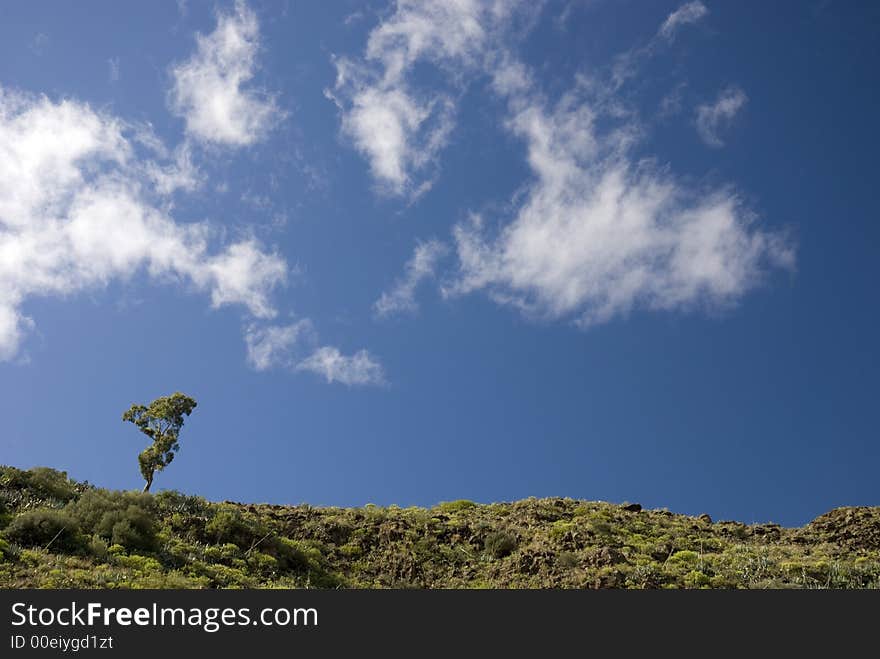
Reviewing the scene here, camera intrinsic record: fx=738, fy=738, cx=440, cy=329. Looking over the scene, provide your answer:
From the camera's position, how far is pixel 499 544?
105ft

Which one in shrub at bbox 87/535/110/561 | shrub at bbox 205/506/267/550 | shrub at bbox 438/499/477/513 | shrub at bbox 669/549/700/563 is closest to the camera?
shrub at bbox 87/535/110/561

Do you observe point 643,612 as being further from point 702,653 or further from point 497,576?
point 497,576

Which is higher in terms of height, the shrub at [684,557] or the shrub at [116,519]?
the shrub at [116,519]

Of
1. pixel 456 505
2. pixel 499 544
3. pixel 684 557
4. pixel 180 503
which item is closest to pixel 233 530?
pixel 180 503

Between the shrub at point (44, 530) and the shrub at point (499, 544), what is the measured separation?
1620 centimetres

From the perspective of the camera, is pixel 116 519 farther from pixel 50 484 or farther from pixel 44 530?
pixel 50 484

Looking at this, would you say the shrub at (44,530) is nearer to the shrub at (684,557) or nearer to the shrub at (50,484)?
the shrub at (50,484)

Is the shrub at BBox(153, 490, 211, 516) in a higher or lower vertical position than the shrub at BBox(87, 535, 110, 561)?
higher

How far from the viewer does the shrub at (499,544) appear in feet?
104

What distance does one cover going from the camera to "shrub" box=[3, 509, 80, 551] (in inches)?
979

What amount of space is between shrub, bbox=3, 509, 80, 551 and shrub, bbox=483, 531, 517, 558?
1620 centimetres

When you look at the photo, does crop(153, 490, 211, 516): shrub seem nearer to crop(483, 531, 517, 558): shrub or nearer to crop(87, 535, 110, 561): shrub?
crop(87, 535, 110, 561): shrub

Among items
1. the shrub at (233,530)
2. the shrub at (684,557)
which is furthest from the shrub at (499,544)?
the shrub at (233,530)

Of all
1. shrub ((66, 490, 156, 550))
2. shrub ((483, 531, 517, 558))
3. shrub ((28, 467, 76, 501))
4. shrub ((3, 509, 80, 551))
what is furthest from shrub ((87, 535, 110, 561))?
shrub ((483, 531, 517, 558))
